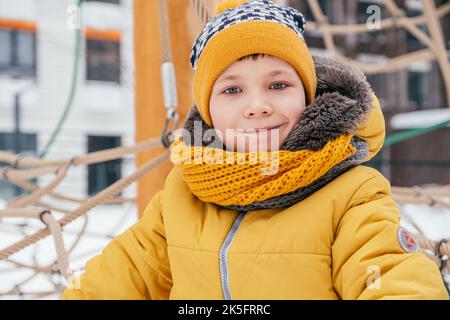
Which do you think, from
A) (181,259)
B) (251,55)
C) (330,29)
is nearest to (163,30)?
(251,55)

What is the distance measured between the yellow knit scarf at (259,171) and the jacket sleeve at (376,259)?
4 centimetres

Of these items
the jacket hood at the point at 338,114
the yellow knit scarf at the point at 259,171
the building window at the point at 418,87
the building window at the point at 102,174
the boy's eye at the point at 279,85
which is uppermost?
the building window at the point at 418,87

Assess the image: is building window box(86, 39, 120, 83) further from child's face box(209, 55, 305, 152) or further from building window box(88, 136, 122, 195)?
child's face box(209, 55, 305, 152)

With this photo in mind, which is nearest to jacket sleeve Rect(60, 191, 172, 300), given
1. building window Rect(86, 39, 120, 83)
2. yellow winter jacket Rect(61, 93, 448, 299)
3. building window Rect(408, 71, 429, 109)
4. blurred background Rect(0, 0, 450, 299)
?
yellow winter jacket Rect(61, 93, 448, 299)

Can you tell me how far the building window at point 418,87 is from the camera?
21.0 feet

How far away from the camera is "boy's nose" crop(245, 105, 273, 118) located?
18.3 inches

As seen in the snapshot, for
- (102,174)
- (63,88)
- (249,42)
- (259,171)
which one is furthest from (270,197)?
(63,88)

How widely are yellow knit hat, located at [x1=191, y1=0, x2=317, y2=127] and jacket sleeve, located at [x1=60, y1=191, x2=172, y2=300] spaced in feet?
0.42

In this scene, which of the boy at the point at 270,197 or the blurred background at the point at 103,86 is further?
the blurred background at the point at 103,86

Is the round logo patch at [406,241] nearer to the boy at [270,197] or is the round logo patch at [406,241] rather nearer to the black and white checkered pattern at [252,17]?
the boy at [270,197]

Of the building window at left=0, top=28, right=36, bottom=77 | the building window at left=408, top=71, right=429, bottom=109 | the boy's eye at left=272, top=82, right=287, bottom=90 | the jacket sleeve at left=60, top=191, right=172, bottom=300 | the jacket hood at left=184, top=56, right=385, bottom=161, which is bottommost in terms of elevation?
the jacket sleeve at left=60, top=191, right=172, bottom=300

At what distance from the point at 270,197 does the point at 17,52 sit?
5.31 metres

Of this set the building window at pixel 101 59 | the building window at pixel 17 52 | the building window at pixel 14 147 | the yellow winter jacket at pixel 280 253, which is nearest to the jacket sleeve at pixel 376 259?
the yellow winter jacket at pixel 280 253
